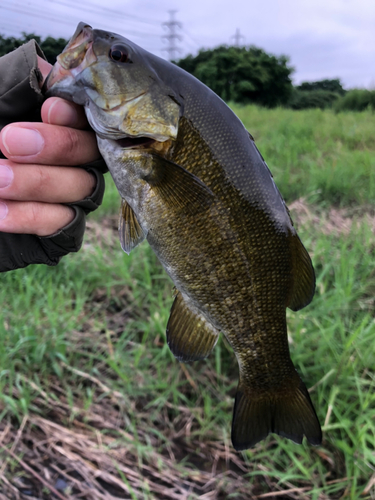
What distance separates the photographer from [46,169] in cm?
132

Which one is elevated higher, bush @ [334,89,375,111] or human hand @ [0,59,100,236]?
bush @ [334,89,375,111]

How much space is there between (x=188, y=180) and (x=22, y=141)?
1.83 ft

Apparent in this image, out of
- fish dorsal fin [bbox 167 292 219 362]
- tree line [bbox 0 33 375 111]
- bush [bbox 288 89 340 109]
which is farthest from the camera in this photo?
bush [bbox 288 89 340 109]

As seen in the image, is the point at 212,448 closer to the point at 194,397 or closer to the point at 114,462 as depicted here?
the point at 194,397

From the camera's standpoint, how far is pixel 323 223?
3.58 m

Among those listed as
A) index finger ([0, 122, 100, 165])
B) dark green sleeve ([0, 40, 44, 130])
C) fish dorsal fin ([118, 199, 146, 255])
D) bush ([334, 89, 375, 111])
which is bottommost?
fish dorsal fin ([118, 199, 146, 255])

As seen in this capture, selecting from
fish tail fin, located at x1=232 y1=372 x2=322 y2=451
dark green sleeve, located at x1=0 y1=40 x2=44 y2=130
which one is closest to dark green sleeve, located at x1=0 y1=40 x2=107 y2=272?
dark green sleeve, located at x1=0 y1=40 x2=44 y2=130

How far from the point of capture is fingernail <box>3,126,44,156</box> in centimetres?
118

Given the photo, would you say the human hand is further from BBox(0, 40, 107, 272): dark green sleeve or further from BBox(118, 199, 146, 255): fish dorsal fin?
BBox(118, 199, 146, 255): fish dorsal fin

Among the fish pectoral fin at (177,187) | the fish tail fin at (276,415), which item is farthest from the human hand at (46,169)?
the fish tail fin at (276,415)

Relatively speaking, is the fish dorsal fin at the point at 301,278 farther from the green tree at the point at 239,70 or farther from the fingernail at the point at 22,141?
the green tree at the point at 239,70

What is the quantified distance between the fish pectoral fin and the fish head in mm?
107

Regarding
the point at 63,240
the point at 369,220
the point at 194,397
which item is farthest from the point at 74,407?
the point at 369,220

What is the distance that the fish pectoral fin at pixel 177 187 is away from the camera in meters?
1.16
